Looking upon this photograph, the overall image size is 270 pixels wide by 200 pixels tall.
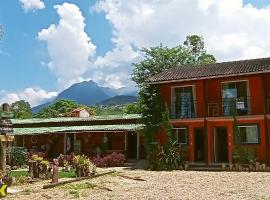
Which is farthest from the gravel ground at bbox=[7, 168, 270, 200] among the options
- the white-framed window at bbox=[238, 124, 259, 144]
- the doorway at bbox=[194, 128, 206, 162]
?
the doorway at bbox=[194, 128, 206, 162]

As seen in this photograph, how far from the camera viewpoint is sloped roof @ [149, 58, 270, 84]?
26847 millimetres

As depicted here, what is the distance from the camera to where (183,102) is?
29.5m

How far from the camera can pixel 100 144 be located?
34.3m

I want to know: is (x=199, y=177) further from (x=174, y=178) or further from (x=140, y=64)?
(x=140, y=64)

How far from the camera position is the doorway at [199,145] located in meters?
29.2

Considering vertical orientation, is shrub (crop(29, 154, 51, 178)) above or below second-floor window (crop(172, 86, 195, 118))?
below

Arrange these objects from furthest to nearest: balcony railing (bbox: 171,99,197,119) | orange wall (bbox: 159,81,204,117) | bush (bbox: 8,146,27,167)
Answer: bush (bbox: 8,146,27,167)
balcony railing (bbox: 171,99,197,119)
orange wall (bbox: 159,81,204,117)

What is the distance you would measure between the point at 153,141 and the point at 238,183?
10870 mm

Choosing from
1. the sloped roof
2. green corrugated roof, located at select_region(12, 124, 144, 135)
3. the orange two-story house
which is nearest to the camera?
the orange two-story house

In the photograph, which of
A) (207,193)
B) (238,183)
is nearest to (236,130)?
(238,183)

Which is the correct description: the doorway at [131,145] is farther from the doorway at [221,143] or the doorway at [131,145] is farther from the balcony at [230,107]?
the balcony at [230,107]

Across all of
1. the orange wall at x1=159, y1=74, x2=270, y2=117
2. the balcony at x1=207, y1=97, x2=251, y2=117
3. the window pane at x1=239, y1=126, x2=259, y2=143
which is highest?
the orange wall at x1=159, y1=74, x2=270, y2=117

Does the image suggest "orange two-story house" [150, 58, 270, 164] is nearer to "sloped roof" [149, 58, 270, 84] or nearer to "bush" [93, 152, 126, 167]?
"sloped roof" [149, 58, 270, 84]

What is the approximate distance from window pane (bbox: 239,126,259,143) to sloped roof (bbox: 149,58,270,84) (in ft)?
12.0
